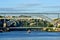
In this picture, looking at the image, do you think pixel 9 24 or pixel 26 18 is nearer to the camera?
pixel 9 24

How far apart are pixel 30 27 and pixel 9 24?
512 cm

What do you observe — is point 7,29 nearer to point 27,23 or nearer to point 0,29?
point 0,29

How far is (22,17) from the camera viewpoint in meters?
82.3

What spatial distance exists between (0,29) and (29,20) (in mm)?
8570

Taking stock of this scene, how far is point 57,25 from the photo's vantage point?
76.5 metres

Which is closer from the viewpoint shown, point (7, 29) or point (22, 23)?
point (7, 29)

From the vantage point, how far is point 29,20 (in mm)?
77250

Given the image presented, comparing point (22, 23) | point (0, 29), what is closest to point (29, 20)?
point (22, 23)

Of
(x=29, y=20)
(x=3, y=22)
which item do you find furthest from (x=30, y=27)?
(x=3, y=22)

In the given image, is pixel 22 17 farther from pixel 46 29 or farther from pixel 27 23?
pixel 46 29

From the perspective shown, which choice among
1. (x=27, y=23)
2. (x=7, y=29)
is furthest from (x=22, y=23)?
(x=7, y=29)

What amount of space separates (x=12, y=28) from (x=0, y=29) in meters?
3.39

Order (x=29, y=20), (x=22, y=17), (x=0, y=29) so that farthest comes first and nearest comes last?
(x=22, y=17) → (x=29, y=20) → (x=0, y=29)

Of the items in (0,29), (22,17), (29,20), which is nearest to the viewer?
(0,29)
